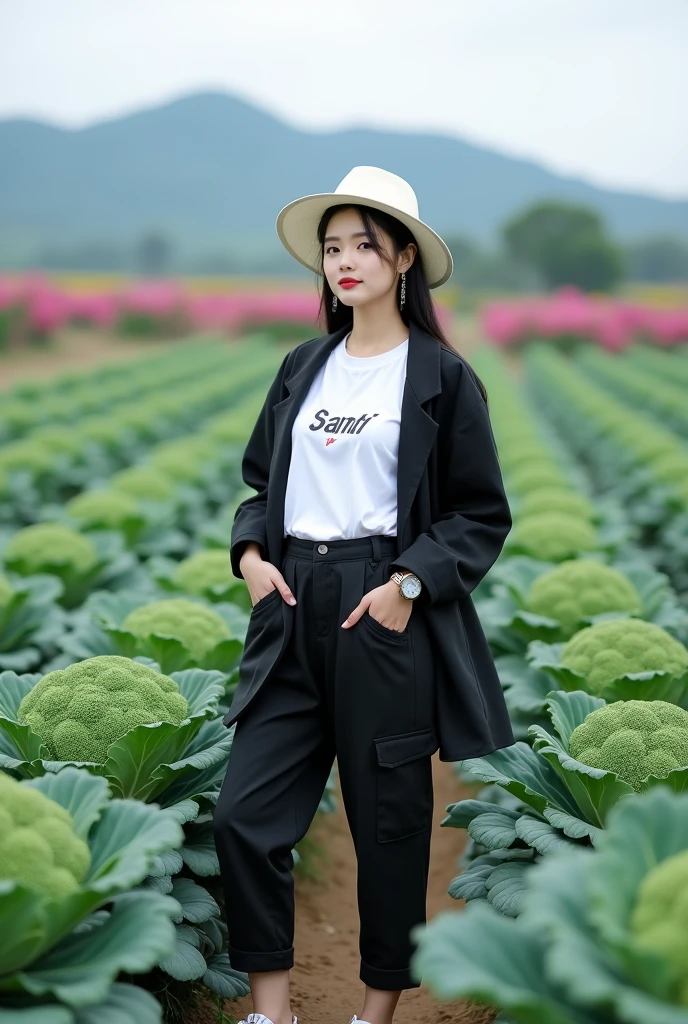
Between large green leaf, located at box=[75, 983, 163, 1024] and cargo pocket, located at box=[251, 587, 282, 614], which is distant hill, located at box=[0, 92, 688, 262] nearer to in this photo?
cargo pocket, located at box=[251, 587, 282, 614]

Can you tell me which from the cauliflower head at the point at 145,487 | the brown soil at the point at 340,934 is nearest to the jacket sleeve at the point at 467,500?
the brown soil at the point at 340,934

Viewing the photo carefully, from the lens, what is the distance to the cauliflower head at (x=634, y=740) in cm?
264

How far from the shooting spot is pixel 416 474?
95.6 inches

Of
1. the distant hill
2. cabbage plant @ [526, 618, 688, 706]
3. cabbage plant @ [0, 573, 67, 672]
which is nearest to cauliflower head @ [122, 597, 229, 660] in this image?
cabbage plant @ [0, 573, 67, 672]

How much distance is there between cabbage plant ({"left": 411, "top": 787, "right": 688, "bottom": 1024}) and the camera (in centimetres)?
151

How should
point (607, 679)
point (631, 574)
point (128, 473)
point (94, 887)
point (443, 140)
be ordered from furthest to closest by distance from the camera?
point (443, 140) → point (128, 473) → point (631, 574) → point (607, 679) → point (94, 887)

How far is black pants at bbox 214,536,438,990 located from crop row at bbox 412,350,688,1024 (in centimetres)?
19

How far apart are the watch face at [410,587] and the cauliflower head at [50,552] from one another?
2.80 metres

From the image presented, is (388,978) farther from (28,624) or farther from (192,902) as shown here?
(28,624)

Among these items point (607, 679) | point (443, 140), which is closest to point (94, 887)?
point (607, 679)

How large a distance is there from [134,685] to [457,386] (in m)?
1.08

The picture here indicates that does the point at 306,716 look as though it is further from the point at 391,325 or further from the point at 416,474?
the point at 391,325

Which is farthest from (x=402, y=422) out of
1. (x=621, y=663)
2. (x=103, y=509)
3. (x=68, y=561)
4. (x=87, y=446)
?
(x=87, y=446)

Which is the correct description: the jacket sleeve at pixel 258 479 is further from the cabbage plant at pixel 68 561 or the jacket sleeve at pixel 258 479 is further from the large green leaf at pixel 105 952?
the cabbage plant at pixel 68 561
